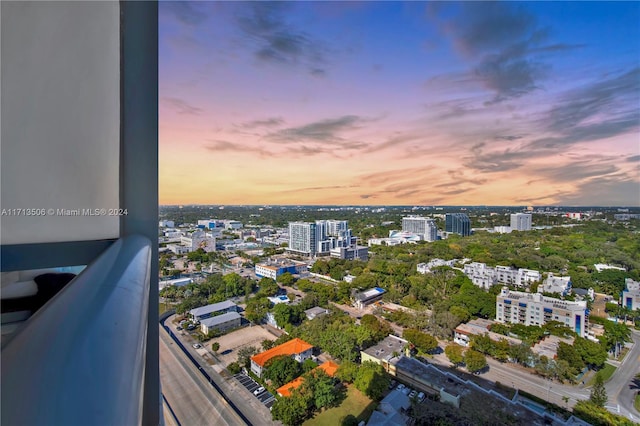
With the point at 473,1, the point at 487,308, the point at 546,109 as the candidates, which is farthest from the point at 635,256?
the point at 473,1

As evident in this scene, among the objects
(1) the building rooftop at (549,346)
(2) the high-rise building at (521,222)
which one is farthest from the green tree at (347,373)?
(2) the high-rise building at (521,222)

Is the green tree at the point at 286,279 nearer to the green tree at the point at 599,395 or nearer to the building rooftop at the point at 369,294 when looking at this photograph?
the building rooftop at the point at 369,294

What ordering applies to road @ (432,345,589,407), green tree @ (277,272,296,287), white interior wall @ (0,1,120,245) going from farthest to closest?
green tree @ (277,272,296,287), road @ (432,345,589,407), white interior wall @ (0,1,120,245)

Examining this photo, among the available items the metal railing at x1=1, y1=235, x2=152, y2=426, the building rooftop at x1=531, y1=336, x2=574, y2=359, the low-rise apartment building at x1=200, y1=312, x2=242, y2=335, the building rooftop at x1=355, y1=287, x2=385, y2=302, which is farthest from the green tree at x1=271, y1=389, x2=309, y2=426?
the building rooftop at x1=531, y1=336, x2=574, y2=359

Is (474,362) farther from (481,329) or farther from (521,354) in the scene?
(481,329)

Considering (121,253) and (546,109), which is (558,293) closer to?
(546,109)

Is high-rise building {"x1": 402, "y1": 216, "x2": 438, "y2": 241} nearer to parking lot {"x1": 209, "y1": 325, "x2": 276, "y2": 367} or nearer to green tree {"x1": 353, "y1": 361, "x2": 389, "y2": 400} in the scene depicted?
parking lot {"x1": 209, "y1": 325, "x2": 276, "y2": 367}

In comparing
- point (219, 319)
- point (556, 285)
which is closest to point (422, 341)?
point (219, 319)
